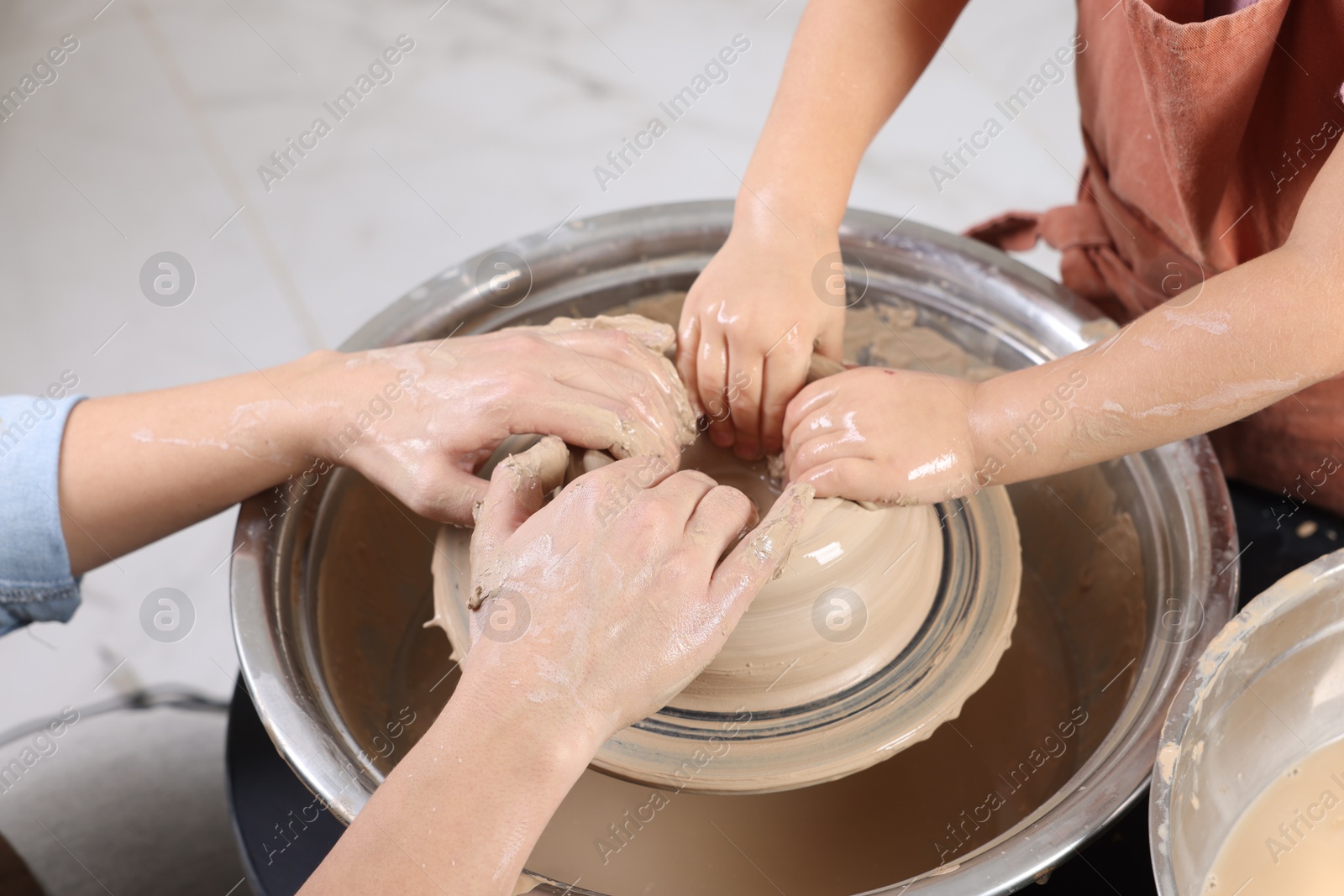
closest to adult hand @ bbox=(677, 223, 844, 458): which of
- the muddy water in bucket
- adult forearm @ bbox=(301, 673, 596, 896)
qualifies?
the muddy water in bucket

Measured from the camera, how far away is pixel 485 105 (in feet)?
9.99

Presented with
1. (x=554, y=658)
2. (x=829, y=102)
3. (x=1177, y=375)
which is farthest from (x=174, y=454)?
(x=1177, y=375)

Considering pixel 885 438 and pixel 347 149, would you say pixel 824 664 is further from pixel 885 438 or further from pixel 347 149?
pixel 347 149

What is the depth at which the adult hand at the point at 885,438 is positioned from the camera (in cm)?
98

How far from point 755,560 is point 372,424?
0.47 m

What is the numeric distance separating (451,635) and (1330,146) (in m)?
1.02

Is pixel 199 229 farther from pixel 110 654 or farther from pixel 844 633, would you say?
pixel 844 633

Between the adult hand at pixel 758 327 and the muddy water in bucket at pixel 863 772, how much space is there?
36 centimetres

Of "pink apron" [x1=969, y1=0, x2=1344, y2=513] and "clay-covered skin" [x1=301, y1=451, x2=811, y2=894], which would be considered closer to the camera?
"clay-covered skin" [x1=301, y1=451, x2=811, y2=894]

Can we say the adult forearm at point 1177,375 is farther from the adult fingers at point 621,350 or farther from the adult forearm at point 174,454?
the adult forearm at point 174,454

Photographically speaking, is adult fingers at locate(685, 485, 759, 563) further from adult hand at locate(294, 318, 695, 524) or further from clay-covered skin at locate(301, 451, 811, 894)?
adult hand at locate(294, 318, 695, 524)

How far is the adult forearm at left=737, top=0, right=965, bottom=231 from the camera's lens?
1.19 m

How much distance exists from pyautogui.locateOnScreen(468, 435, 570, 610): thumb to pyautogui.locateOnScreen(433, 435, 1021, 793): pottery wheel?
0.53ft

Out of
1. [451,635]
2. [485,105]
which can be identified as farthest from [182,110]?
[451,635]
